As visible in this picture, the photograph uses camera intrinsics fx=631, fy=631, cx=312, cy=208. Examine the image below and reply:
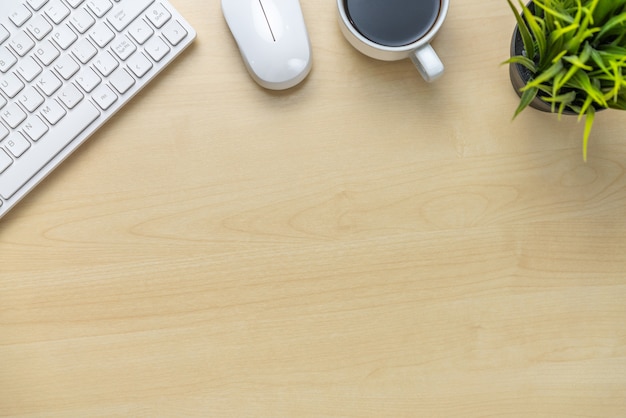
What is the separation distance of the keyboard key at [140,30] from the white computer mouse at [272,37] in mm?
76

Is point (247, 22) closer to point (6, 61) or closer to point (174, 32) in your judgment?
point (174, 32)

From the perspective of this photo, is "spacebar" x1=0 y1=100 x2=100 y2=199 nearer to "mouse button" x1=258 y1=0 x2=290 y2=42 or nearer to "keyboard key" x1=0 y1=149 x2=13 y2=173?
"keyboard key" x1=0 y1=149 x2=13 y2=173

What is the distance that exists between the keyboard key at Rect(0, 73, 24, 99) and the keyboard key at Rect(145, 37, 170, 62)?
115 mm

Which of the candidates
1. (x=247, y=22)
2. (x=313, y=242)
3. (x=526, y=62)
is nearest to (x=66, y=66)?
(x=247, y=22)

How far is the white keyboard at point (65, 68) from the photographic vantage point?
556 millimetres

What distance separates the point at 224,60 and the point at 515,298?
0.35m

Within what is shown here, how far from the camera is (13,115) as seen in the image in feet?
1.82

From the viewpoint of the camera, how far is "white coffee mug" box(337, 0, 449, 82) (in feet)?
1.77

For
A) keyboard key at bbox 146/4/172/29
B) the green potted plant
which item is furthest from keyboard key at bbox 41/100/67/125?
the green potted plant

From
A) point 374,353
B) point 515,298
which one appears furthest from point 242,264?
point 515,298

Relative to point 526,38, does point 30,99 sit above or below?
above

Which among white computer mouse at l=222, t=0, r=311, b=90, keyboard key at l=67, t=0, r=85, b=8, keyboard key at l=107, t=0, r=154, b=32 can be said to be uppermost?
keyboard key at l=67, t=0, r=85, b=8

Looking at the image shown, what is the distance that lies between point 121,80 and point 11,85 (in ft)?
0.31

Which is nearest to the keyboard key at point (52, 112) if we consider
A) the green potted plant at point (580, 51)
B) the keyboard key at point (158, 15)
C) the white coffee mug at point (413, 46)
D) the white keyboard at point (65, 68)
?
the white keyboard at point (65, 68)
